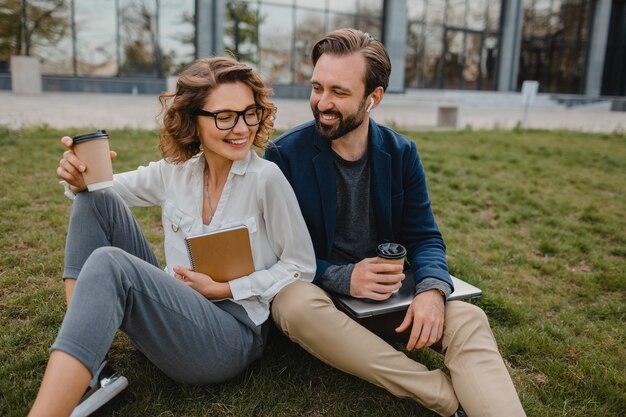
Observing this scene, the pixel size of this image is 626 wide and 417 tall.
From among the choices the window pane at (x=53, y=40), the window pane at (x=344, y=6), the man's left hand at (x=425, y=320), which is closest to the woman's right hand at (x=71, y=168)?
the man's left hand at (x=425, y=320)

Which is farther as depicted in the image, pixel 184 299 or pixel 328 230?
pixel 328 230

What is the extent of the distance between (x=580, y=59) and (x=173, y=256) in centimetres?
3242

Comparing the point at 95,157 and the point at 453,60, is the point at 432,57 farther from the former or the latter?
the point at 95,157

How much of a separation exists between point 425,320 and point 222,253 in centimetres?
89

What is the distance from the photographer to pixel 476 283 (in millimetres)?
3637

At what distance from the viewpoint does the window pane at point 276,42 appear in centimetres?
2034

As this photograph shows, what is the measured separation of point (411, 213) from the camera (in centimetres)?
267

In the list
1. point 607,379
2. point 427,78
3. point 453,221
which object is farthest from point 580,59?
point 607,379

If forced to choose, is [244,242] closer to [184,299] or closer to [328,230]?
[184,299]

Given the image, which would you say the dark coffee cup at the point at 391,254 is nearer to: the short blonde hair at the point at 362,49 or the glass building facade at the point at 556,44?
the short blonde hair at the point at 362,49

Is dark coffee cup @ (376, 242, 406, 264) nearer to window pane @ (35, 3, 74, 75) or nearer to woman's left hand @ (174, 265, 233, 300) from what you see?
woman's left hand @ (174, 265, 233, 300)

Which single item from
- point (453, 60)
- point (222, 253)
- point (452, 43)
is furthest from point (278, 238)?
point (453, 60)

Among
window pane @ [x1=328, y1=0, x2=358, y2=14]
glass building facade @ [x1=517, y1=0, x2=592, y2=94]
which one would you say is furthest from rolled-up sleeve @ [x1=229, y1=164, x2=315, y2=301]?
glass building facade @ [x1=517, y1=0, x2=592, y2=94]

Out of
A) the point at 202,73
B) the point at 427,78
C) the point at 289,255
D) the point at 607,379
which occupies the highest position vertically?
the point at 427,78
